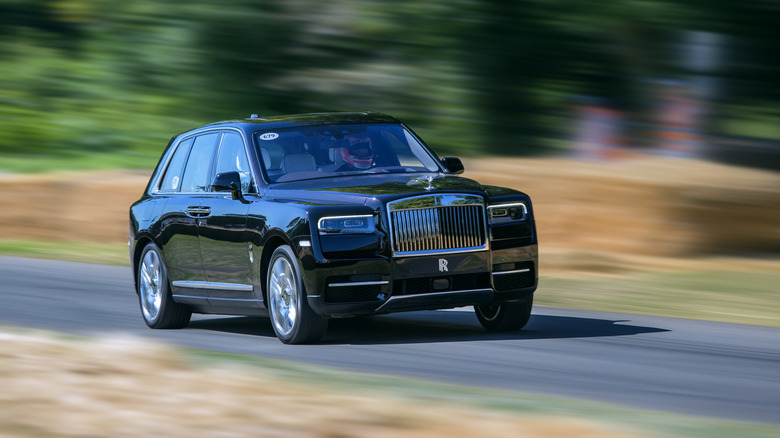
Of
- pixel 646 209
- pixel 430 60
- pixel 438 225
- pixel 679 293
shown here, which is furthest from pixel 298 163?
pixel 430 60

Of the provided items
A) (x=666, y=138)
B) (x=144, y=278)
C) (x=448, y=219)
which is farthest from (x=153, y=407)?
(x=666, y=138)

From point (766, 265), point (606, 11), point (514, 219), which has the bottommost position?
point (766, 265)

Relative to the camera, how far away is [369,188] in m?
9.45

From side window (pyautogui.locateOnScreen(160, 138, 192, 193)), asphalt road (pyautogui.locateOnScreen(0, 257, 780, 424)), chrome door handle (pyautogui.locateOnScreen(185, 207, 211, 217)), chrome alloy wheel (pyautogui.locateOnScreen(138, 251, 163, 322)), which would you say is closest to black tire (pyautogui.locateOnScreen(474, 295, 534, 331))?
asphalt road (pyautogui.locateOnScreen(0, 257, 780, 424))

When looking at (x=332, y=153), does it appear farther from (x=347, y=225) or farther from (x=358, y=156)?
(x=347, y=225)

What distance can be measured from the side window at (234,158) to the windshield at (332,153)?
0.55ft

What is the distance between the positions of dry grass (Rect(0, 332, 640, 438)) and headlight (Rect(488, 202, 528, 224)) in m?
2.30

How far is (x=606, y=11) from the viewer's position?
19.0 m

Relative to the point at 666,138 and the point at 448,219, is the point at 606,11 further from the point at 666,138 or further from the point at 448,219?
the point at 448,219

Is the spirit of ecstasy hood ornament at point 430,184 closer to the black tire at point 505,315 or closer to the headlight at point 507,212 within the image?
the headlight at point 507,212

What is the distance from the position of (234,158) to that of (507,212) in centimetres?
238

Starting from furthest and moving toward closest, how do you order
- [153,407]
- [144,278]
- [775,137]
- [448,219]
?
[775,137] → [144,278] → [448,219] → [153,407]

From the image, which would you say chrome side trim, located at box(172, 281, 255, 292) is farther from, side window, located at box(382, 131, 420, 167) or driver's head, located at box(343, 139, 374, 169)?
side window, located at box(382, 131, 420, 167)

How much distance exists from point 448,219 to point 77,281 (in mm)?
7210
